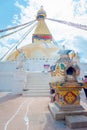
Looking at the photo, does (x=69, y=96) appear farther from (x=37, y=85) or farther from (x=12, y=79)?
(x=12, y=79)

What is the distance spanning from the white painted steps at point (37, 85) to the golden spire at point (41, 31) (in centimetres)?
1528

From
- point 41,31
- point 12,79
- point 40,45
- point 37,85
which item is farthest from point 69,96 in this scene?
point 41,31

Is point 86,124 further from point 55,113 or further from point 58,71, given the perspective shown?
point 58,71

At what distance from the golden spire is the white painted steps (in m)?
15.3

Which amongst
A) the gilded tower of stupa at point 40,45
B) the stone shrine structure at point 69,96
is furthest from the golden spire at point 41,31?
the stone shrine structure at point 69,96

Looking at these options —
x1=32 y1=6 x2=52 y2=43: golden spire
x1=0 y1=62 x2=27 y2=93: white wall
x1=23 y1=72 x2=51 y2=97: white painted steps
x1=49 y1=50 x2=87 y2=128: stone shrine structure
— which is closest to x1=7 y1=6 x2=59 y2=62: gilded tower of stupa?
x1=32 y1=6 x2=52 y2=43: golden spire

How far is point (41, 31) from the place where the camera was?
30.2 metres

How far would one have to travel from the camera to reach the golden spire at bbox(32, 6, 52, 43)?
97.5 ft

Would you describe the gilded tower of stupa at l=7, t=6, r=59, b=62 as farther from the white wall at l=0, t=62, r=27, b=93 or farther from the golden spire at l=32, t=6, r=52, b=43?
the white wall at l=0, t=62, r=27, b=93

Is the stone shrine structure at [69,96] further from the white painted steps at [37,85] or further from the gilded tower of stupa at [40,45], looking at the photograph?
the gilded tower of stupa at [40,45]

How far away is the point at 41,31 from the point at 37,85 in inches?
740

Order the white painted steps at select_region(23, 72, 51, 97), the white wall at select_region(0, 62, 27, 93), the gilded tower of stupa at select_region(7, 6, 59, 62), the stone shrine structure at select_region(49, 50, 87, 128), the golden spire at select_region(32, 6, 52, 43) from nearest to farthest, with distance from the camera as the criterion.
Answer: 1. the stone shrine structure at select_region(49, 50, 87, 128)
2. the white painted steps at select_region(23, 72, 51, 97)
3. the white wall at select_region(0, 62, 27, 93)
4. the gilded tower of stupa at select_region(7, 6, 59, 62)
5. the golden spire at select_region(32, 6, 52, 43)

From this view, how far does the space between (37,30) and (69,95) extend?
2589 centimetres

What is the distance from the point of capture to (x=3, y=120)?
5410 millimetres
